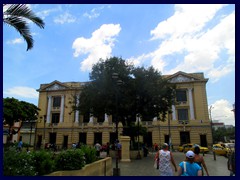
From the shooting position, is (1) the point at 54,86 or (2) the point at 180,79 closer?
(2) the point at 180,79

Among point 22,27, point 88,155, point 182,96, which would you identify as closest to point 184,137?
point 182,96

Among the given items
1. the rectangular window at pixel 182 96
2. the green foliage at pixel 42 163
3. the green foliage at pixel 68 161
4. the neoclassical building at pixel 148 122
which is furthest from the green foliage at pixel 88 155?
the rectangular window at pixel 182 96

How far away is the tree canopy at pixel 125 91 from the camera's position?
19.9m

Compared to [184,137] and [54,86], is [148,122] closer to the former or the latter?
[184,137]

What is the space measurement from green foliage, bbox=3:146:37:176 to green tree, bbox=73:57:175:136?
13904mm

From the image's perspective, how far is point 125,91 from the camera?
66.5ft

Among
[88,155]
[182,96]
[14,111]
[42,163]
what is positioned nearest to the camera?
[42,163]

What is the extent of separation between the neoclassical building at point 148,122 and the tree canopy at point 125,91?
1279 centimetres

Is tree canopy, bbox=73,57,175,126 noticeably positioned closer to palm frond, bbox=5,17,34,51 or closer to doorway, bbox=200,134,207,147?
palm frond, bbox=5,17,34,51

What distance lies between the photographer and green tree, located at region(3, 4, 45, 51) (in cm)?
773

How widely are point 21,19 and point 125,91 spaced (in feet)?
43.0

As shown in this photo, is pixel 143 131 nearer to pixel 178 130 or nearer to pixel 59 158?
pixel 178 130

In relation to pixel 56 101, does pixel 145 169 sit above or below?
below

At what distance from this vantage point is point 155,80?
21.0 metres
